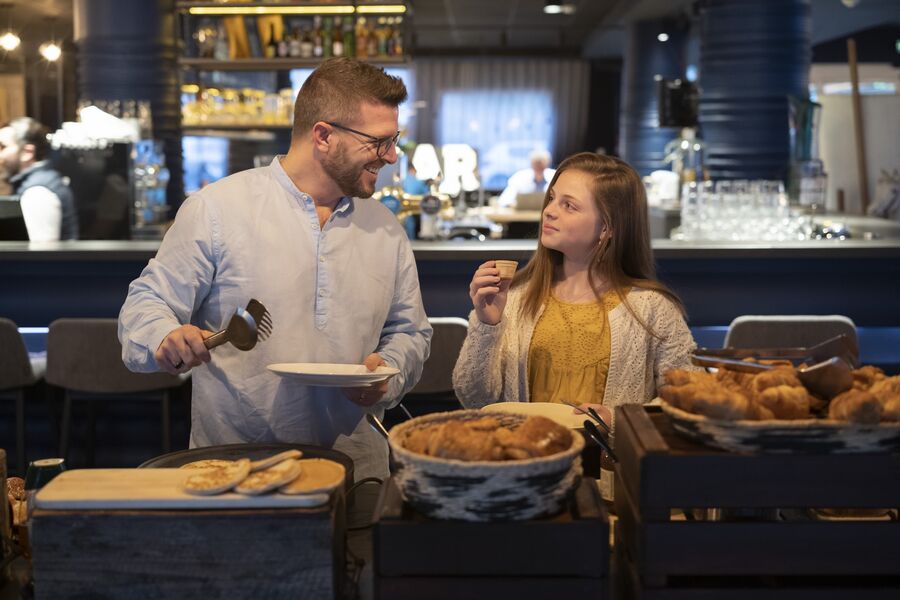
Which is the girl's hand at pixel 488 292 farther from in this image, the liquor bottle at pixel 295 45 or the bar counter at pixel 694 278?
the liquor bottle at pixel 295 45

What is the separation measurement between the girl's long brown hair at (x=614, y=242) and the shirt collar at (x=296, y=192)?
505 mm

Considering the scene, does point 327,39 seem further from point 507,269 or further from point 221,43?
point 507,269

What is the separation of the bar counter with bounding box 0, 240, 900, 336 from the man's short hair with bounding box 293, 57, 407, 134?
208 cm

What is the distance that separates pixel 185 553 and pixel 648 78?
12.9 metres

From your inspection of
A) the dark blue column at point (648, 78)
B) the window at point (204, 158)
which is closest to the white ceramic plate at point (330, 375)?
the window at point (204, 158)

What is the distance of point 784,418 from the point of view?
1338 mm

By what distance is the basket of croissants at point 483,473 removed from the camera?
1.27 metres

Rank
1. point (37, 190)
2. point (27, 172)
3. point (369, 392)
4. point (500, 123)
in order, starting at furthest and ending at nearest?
point (500, 123), point (27, 172), point (37, 190), point (369, 392)

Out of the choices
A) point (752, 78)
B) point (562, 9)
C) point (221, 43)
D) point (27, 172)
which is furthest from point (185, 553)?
point (562, 9)

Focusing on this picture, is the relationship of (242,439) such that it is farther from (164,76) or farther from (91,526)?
(164,76)

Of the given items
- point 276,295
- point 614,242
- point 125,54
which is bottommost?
point 276,295

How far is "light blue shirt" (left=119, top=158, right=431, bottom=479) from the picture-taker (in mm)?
2293

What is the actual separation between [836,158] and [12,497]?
26.1 feet

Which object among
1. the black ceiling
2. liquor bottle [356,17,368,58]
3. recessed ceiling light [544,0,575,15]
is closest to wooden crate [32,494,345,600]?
liquor bottle [356,17,368,58]
